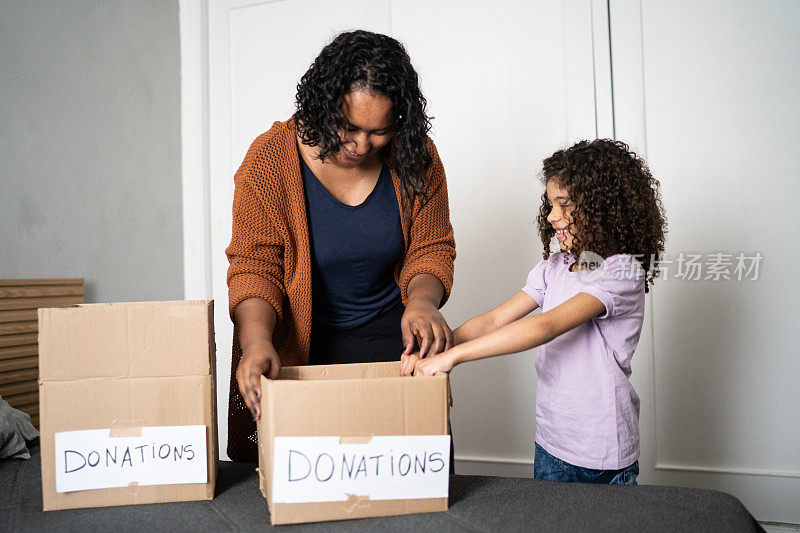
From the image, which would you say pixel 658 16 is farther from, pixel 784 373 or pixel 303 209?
pixel 303 209

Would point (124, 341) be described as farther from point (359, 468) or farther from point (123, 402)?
point (359, 468)

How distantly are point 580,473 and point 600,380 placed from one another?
18cm

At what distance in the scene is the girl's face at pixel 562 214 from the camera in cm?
124

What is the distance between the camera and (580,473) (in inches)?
45.7

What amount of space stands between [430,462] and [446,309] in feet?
4.89

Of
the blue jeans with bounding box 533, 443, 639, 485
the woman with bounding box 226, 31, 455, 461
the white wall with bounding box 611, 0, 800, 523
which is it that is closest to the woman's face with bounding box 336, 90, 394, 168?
the woman with bounding box 226, 31, 455, 461

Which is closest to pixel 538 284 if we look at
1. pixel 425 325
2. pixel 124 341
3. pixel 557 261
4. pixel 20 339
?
pixel 557 261

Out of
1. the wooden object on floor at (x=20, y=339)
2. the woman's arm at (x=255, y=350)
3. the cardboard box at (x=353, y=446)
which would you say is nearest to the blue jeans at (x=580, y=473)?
the cardboard box at (x=353, y=446)

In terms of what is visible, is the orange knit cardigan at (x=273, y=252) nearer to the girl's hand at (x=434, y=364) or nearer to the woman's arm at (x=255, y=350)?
the woman's arm at (x=255, y=350)

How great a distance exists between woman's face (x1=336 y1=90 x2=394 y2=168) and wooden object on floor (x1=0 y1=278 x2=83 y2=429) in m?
1.09

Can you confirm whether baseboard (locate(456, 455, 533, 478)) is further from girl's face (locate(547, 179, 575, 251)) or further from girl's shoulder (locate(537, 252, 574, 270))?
girl's face (locate(547, 179, 575, 251))

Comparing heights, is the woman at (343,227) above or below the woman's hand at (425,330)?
above

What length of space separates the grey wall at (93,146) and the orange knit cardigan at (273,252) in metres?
0.91

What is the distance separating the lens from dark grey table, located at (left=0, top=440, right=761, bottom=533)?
744 millimetres
